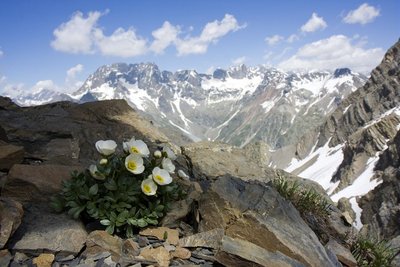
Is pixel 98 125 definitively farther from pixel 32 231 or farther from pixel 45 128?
pixel 32 231

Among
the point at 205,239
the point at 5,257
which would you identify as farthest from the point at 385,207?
the point at 5,257

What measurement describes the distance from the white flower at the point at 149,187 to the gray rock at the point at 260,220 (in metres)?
1.17

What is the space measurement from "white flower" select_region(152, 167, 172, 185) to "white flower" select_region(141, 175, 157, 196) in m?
0.08

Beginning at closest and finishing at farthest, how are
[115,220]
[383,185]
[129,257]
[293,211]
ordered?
1. [129,257]
2. [115,220]
3. [293,211]
4. [383,185]

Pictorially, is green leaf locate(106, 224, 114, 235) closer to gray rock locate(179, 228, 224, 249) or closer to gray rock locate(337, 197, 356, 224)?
gray rock locate(179, 228, 224, 249)

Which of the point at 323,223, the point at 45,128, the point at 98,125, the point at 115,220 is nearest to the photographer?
the point at 115,220

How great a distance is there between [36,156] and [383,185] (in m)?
110

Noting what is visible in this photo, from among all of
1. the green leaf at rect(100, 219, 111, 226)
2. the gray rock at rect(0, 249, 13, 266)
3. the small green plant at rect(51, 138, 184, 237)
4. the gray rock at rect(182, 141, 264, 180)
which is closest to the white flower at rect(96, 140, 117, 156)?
the small green plant at rect(51, 138, 184, 237)

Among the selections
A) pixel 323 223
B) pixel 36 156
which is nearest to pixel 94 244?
pixel 36 156

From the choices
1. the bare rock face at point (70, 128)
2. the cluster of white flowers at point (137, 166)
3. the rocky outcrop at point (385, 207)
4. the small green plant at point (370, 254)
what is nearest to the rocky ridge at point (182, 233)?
the small green plant at point (370, 254)

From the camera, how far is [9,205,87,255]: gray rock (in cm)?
604

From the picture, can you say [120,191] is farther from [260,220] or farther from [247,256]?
[260,220]

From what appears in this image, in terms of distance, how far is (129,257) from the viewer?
19.9ft

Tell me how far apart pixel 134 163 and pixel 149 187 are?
0.47 m
